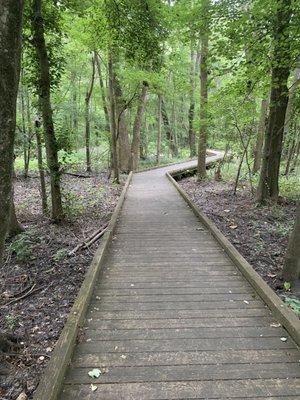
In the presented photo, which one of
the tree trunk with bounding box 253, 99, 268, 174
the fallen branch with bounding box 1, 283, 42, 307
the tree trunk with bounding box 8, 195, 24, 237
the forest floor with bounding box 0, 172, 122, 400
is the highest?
the tree trunk with bounding box 253, 99, 268, 174

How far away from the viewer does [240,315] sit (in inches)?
168

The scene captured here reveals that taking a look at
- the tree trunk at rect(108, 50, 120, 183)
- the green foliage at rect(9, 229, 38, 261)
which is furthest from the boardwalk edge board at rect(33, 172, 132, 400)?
the tree trunk at rect(108, 50, 120, 183)

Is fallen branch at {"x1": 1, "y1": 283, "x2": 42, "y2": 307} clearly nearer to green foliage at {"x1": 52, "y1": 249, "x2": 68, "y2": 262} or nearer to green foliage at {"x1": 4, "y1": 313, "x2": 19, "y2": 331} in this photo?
green foliage at {"x1": 4, "y1": 313, "x2": 19, "y2": 331}

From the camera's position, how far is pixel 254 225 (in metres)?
8.79

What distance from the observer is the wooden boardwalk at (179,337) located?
121 inches

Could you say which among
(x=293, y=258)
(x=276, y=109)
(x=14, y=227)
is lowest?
(x=14, y=227)

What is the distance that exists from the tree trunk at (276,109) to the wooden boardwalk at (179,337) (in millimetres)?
4847

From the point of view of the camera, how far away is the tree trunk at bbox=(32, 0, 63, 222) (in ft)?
23.4

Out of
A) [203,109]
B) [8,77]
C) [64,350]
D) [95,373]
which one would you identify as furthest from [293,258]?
[203,109]

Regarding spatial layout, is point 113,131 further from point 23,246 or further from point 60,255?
point 60,255

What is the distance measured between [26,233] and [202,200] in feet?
21.4

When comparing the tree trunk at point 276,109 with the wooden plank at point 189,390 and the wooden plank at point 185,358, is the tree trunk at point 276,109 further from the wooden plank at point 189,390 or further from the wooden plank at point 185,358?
the wooden plank at point 189,390

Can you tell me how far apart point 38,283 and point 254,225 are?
551cm

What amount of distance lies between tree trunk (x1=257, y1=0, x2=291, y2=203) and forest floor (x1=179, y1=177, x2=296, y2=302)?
0.70 meters
